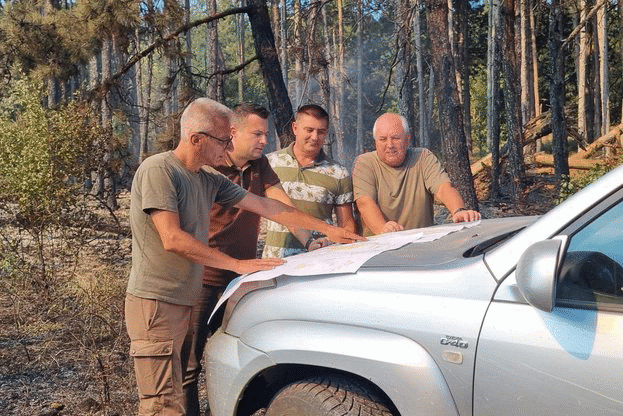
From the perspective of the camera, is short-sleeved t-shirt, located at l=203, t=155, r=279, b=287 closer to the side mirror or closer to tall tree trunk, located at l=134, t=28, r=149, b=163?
the side mirror

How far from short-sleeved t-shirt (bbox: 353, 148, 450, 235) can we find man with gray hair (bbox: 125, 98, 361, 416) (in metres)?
1.42

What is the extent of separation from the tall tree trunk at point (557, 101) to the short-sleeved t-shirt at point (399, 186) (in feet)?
43.0

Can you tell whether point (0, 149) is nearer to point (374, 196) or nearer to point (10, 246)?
point (10, 246)

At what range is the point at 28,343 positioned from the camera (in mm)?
7648

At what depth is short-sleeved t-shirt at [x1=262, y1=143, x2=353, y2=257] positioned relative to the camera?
536cm

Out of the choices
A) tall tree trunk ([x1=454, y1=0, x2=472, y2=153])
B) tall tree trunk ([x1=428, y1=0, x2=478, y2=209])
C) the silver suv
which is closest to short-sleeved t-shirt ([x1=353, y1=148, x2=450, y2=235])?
the silver suv

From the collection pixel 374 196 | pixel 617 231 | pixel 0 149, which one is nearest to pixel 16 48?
pixel 0 149

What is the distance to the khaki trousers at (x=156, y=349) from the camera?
414cm

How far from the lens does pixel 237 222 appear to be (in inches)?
202

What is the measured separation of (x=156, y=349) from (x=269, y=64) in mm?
7720

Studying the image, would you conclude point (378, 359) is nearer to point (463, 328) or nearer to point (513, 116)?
point (463, 328)

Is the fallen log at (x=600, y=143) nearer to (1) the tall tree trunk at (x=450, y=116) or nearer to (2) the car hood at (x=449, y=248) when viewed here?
(1) the tall tree trunk at (x=450, y=116)

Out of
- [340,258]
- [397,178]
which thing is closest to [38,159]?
[397,178]

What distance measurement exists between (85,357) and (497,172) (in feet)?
48.2
